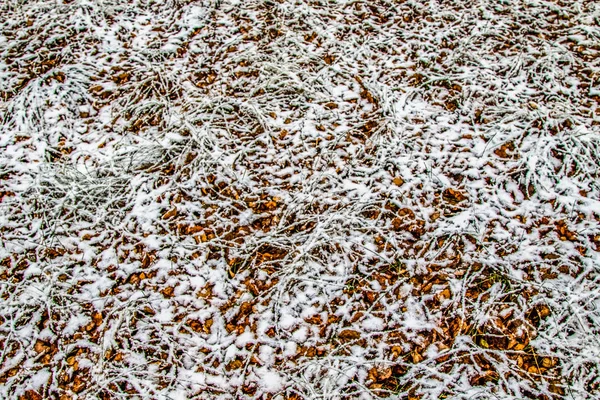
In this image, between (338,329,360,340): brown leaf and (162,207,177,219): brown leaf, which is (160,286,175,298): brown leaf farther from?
(338,329,360,340): brown leaf

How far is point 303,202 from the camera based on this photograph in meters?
2.77

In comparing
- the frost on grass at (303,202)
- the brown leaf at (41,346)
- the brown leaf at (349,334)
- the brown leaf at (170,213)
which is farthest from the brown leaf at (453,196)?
the brown leaf at (41,346)

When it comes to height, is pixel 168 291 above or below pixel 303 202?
below

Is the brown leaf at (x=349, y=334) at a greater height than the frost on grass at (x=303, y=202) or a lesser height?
lesser

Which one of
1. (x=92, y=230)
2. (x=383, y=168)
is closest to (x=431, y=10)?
(x=383, y=168)

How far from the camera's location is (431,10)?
3934 millimetres

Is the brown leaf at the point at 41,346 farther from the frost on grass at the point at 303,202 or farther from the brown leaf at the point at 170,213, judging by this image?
the brown leaf at the point at 170,213

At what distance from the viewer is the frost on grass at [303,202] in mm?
2176

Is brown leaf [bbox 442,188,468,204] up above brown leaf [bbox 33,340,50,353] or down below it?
above

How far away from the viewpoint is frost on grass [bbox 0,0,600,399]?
2.18m

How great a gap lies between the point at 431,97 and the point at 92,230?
2941mm

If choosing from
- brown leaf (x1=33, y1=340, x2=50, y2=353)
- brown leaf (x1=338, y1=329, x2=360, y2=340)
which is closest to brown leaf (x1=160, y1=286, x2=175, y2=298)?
brown leaf (x1=33, y1=340, x2=50, y2=353)

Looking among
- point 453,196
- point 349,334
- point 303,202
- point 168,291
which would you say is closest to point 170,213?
point 168,291

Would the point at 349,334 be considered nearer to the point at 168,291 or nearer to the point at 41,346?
the point at 168,291
